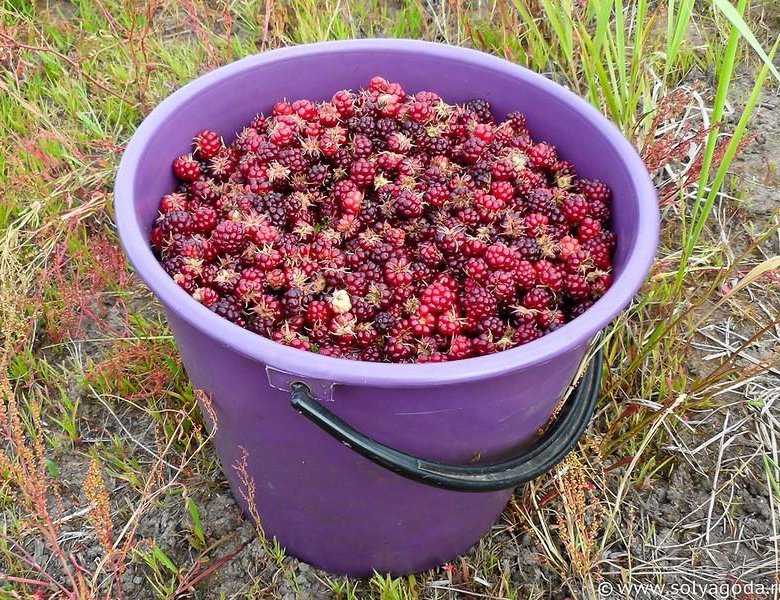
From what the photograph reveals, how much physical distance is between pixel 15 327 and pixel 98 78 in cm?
106

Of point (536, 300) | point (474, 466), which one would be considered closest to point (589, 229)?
point (536, 300)

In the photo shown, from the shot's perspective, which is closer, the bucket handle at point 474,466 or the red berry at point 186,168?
the bucket handle at point 474,466

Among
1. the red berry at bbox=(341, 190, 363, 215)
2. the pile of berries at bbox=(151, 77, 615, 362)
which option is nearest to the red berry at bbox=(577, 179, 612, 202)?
the pile of berries at bbox=(151, 77, 615, 362)

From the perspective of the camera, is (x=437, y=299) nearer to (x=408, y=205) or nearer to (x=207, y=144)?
(x=408, y=205)

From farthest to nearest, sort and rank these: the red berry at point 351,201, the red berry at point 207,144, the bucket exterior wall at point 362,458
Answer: the red berry at point 207,144
the red berry at point 351,201
the bucket exterior wall at point 362,458

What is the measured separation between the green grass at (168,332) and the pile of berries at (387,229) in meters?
0.27

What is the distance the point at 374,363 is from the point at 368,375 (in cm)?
2

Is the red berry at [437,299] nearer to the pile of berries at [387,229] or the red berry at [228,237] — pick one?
the pile of berries at [387,229]

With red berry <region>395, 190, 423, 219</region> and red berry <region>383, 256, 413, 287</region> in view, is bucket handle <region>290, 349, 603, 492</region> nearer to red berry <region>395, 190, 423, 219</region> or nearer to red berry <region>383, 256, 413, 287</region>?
red berry <region>383, 256, 413, 287</region>

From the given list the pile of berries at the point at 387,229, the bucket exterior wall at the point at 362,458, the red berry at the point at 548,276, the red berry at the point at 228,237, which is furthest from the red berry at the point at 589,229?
the red berry at the point at 228,237

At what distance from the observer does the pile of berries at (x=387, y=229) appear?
108 centimetres

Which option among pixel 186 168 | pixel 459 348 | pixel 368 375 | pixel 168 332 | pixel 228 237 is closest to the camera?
pixel 368 375

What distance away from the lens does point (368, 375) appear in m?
0.87

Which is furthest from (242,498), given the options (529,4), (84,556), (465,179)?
(529,4)
